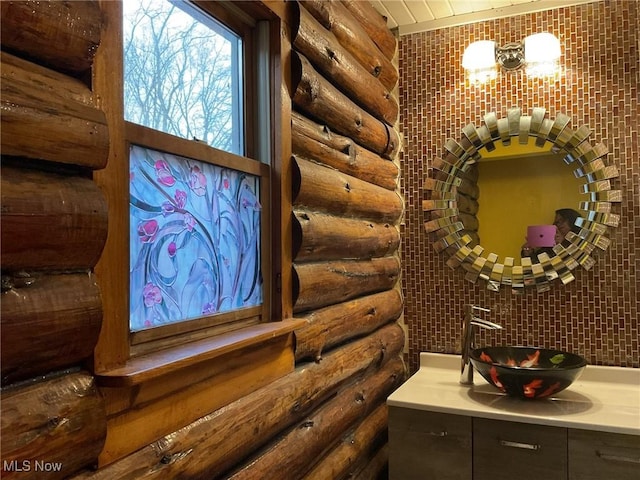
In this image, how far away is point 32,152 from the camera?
79 cm

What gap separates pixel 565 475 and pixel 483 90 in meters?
1.87

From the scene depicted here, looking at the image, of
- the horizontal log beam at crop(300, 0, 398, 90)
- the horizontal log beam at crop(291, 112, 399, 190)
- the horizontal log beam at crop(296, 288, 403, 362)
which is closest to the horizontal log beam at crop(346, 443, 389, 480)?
the horizontal log beam at crop(296, 288, 403, 362)

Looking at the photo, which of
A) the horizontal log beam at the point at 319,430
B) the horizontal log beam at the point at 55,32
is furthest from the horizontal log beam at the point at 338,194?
the horizontal log beam at the point at 55,32

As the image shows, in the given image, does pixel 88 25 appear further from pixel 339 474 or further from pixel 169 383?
pixel 339 474

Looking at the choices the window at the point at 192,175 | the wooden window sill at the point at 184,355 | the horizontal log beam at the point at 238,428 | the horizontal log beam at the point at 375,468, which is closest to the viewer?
the wooden window sill at the point at 184,355

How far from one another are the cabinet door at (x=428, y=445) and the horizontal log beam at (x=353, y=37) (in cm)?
161

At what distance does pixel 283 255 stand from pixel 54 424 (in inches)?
35.9

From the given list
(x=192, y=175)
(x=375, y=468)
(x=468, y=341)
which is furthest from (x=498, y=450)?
(x=192, y=175)

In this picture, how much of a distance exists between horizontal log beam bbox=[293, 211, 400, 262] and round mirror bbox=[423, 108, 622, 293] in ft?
1.38

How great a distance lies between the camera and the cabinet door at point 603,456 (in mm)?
1782

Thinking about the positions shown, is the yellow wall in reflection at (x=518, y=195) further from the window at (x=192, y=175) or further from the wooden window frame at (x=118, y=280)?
the wooden window frame at (x=118, y=280)

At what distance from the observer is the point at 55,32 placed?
0.83m

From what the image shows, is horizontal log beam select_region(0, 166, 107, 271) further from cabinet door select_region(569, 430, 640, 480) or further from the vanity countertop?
cabinet door select_region(569, 430, 640, 480)

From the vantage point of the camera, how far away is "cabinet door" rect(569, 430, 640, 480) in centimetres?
178
